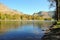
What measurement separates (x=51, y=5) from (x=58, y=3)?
17.1ft

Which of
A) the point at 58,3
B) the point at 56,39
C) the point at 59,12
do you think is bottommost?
the point at 56,39

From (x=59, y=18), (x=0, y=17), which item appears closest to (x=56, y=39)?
(x=59, y=18)

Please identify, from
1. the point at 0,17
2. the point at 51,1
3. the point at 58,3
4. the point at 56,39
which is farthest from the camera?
the point at 0,17

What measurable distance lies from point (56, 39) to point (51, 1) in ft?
105

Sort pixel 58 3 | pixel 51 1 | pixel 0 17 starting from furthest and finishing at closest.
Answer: pixel 0 17
pixel 51 1
pixel 58 3

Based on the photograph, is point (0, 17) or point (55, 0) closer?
point (55, 0)

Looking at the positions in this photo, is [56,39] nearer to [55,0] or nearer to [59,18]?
[59,18]

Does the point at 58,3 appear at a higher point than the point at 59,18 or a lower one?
higher

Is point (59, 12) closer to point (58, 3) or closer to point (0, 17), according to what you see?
point (58, 3)

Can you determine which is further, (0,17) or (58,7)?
(0,17)

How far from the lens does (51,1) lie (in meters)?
49.6

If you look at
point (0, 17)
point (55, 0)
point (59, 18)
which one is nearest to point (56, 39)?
point (59, 18)

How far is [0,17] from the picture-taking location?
19300 cm

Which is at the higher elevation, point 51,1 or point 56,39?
point 51,1
